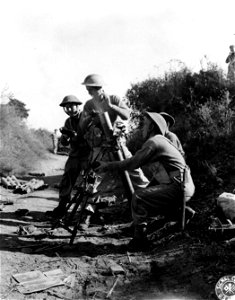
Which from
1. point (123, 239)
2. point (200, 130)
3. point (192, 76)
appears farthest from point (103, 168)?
point (192, 76)

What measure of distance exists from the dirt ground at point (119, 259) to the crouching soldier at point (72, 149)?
1.80 ft

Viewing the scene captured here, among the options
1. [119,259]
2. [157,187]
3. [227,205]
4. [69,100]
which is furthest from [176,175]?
[69,100]

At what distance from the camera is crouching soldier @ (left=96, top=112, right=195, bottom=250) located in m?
4.61

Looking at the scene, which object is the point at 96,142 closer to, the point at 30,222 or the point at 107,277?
the point at 30,222

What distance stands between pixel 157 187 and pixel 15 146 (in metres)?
14.1

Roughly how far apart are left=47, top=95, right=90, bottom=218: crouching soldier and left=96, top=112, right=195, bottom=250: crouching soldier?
1.85 meters

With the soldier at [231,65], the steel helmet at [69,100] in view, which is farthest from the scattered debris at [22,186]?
the soldier at [231,65]

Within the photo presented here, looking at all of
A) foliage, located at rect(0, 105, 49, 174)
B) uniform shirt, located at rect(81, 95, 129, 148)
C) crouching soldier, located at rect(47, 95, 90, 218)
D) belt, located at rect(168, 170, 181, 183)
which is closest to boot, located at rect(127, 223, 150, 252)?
belt, located at rect(168, 170, 181, 183)

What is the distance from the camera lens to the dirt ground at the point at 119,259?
356 cm

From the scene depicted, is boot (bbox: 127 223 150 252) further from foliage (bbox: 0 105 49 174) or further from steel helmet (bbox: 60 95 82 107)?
foliage (bbox: 0 105 49 174)

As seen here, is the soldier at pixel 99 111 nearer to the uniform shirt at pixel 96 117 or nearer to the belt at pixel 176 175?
the uniform shirt at pixel 96 117

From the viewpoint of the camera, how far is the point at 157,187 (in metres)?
4.71

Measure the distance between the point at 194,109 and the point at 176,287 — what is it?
7.51 metres

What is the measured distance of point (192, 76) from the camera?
11.9m
